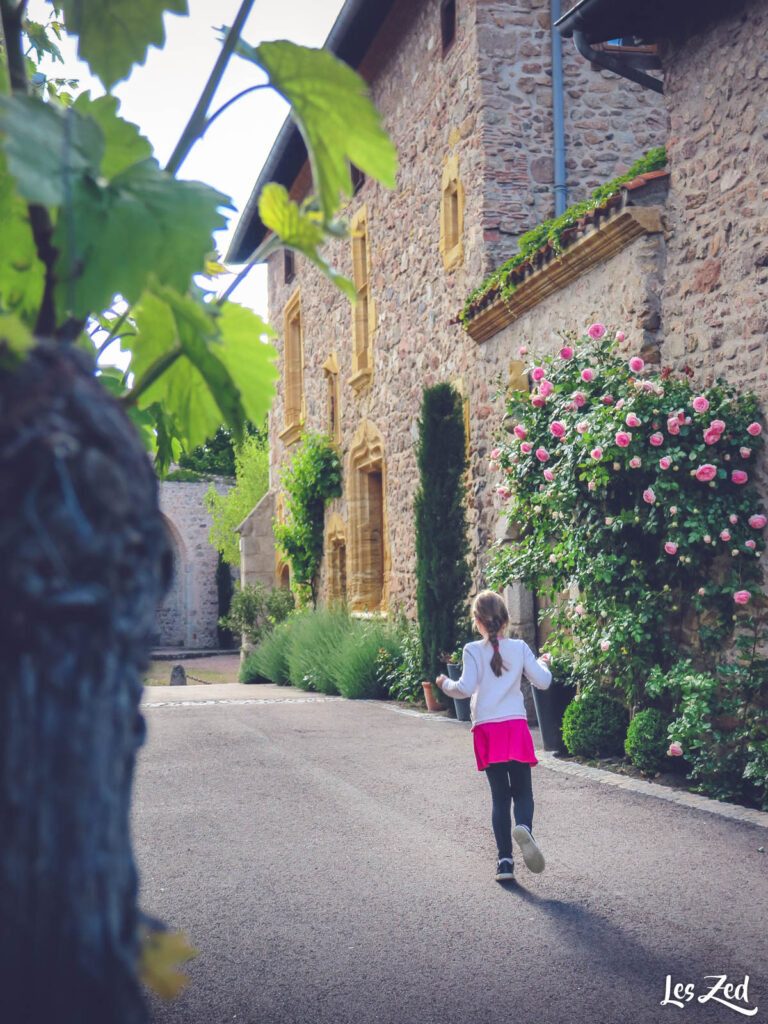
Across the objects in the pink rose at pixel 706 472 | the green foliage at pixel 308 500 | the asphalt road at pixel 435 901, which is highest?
the green foliage at pixel 308 500

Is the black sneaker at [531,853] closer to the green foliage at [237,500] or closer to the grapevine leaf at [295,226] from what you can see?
the grapevine leaf at [295,226]

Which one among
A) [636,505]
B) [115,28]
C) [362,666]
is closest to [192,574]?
[362,666]

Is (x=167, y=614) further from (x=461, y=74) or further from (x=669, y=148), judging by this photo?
(x=669, y=148)

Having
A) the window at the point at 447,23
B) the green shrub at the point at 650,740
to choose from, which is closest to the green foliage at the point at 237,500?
the window at the point at 447,23

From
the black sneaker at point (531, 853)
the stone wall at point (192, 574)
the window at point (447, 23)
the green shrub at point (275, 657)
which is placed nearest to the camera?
the black sneaker at point (531, 853)

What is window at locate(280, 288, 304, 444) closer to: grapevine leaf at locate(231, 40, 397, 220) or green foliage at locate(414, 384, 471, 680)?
green foliage at locate(414, 384, 471, 680)

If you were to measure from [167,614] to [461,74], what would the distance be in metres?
21.3

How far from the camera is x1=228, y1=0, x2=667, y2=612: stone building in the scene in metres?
10.7

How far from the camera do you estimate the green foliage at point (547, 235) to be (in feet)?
24.9

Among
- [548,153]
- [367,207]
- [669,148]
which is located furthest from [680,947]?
[367,207]

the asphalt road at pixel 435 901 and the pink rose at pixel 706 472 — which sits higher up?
the pink rose at pixel 706 472

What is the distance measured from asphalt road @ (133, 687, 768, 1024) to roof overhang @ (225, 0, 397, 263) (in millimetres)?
5965

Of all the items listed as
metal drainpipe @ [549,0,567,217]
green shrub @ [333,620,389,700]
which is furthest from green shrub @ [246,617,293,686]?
metal drainpipe @ [549,0,567,217]

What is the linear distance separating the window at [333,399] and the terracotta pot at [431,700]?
615 centimetres
